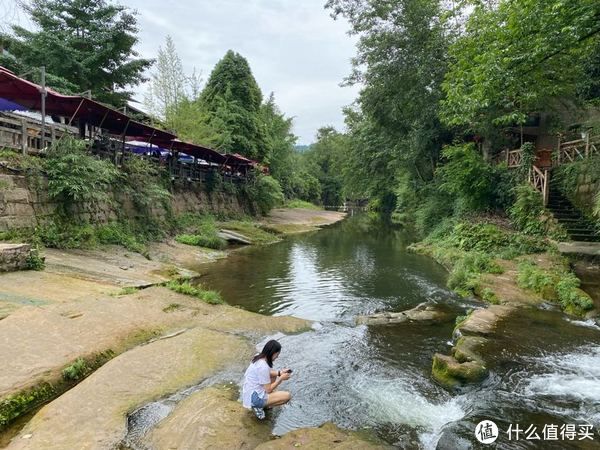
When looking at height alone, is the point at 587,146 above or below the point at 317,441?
above

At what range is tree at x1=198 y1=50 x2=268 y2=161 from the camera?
3450 cm

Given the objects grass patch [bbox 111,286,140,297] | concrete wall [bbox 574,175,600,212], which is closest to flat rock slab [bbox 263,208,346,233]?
concrete wall [bbox 574,175,600,212]

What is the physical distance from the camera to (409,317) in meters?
9.47

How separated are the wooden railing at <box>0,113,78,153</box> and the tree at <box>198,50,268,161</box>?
66.0 ft

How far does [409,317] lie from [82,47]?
25468mm

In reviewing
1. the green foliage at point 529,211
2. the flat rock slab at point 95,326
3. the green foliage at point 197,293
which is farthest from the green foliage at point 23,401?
the green foliage at point 529,211

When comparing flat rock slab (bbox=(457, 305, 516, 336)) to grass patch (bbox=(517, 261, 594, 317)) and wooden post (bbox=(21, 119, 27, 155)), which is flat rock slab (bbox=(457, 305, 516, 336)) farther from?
wooden post (bbox=(21, 119, 27, 155))

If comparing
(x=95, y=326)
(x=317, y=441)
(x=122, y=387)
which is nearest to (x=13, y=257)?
(x=95, y=326)

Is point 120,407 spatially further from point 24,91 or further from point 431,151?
point 431,151

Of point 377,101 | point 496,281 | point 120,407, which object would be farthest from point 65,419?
point 377,101

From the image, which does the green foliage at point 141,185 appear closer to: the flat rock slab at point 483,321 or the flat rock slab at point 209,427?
the flat rock slab at point 209,427

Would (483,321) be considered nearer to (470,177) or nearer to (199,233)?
(470,177)

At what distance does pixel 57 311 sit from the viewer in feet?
23.6

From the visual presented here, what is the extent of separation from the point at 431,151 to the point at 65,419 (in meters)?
25.0
